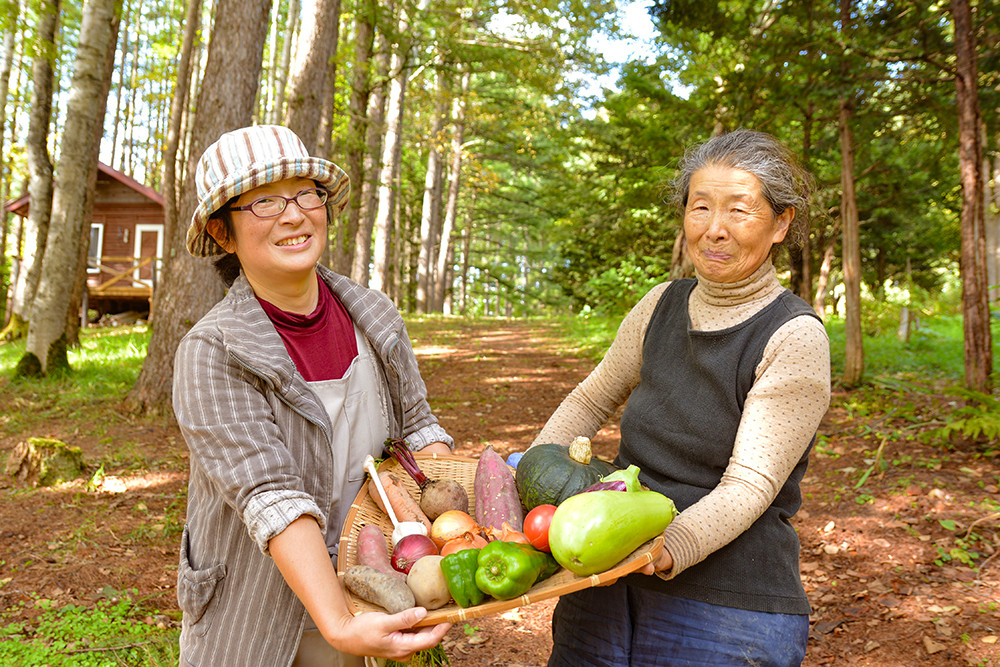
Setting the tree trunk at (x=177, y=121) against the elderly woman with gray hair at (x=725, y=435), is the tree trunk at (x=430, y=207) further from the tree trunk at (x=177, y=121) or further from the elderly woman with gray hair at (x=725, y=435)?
the elderly woman with gray hair at (x=725, y=435)

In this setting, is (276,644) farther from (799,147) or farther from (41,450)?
(799,147)

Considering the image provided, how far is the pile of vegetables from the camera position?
5.63 feet

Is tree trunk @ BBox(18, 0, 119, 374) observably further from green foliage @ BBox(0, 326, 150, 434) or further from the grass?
the grass

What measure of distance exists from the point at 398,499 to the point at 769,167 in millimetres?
1503

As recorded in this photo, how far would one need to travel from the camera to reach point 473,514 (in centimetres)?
244

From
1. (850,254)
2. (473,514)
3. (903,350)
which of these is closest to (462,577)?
(473,514)

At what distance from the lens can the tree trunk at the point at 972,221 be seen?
20.5 ft

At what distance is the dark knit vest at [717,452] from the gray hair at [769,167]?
0.27 metres

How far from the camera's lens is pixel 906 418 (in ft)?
23.3

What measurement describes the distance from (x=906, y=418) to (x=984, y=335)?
119cm

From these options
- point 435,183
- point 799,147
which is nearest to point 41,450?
point 799,147

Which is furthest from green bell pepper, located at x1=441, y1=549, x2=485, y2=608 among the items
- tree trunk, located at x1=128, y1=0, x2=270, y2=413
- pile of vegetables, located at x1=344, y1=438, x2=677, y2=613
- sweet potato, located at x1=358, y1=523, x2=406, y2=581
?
tree trunk, located at x1=128, y1=0, x2=270, y2=413

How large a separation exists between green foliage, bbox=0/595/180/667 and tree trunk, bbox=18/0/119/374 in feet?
20.4

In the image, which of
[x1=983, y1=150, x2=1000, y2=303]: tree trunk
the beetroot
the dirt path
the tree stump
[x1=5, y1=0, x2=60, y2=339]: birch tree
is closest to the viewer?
the beetroot
